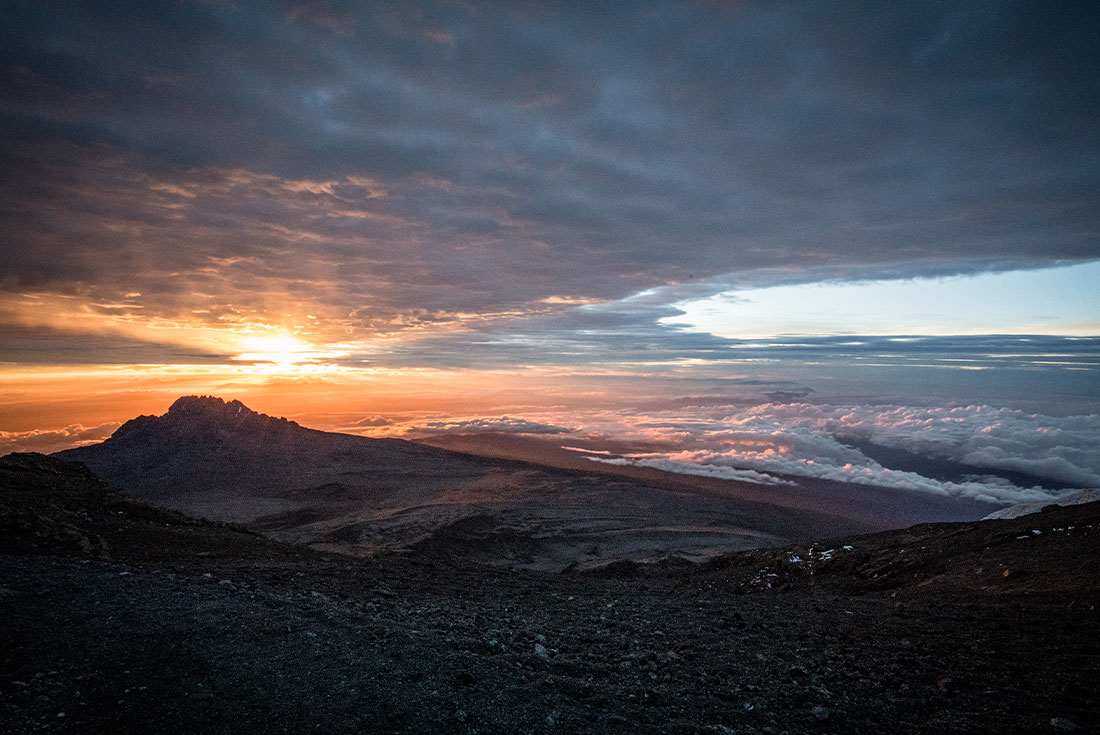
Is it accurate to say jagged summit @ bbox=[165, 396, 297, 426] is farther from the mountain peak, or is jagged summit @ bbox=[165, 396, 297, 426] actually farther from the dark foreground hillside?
the dark foreground hillside

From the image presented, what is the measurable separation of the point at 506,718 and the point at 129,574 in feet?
29.0

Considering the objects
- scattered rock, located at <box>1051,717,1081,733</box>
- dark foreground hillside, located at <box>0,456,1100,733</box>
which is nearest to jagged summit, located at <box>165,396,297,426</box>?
dark foreground hillside, located at <box>0,456,1100,733</box>

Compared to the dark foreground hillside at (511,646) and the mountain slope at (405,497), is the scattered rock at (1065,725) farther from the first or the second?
the mountain slope at (405,497)

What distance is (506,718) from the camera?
224 inches

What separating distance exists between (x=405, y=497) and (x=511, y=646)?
65.1 m

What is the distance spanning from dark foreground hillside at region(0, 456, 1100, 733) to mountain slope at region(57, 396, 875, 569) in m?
32.2

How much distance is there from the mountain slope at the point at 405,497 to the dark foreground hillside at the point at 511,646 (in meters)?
32.2

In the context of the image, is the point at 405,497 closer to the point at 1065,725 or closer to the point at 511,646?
the point at 511,646

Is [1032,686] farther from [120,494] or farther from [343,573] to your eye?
[120,494]

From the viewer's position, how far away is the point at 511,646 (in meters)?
8.12

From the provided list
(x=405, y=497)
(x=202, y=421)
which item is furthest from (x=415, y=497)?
(x=202, y=421)

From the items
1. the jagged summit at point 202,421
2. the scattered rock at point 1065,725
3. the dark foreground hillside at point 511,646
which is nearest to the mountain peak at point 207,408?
the jagged summit at point 202,421

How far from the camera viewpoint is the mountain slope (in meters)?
49.5

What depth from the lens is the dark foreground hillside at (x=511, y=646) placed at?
5.79 metres
